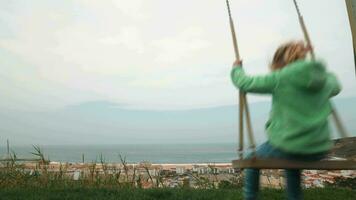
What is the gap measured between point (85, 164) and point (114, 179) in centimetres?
98

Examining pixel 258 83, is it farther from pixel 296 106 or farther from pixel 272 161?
pixel 272 161

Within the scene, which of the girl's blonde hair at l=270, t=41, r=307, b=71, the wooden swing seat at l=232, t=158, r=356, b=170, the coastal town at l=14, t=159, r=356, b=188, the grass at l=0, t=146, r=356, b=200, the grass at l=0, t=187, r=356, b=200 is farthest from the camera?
the coastal town at l=14, t=159, r=356, b=188

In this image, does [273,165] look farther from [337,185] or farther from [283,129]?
[337,185]

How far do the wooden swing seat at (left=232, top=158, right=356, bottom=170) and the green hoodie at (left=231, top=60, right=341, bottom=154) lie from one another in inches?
3.2

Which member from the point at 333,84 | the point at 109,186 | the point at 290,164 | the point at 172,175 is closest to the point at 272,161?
the point at 290,164

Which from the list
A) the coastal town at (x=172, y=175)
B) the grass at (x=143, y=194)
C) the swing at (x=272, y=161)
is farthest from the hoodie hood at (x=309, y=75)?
the coastal town at (x=172, y=175)

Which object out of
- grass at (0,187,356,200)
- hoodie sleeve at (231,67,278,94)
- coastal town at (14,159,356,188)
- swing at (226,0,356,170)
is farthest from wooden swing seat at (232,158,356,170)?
coastal town at (14,159,356,188)

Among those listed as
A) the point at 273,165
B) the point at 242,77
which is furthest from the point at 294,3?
the point at 273,165

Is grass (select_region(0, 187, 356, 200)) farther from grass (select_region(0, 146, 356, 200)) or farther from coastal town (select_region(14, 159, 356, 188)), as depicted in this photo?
coastal town (select_region(14, 159, 356, 188))

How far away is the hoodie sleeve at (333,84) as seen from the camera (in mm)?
3545

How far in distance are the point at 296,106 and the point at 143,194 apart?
3.28 m

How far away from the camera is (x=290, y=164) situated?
3309mm

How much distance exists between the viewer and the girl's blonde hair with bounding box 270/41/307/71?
3.48 metres

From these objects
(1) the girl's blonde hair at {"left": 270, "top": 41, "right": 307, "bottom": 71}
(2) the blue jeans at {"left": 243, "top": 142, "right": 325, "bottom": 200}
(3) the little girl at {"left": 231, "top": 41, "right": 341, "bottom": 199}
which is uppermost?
(1) the girl's blonde hair at {"left": 270, "top": 41, "right": 307, "bottom": 71}
